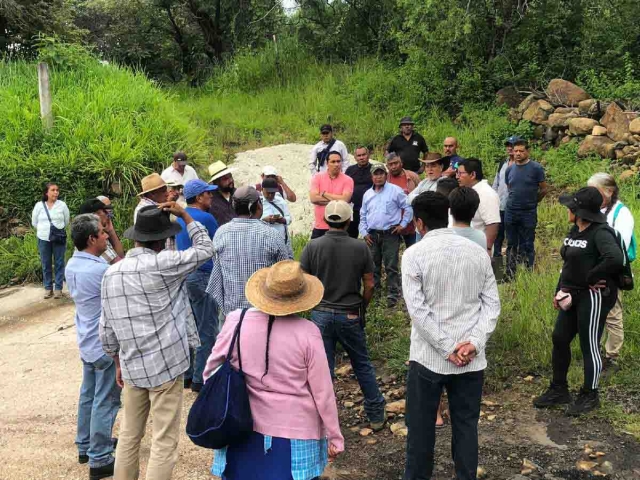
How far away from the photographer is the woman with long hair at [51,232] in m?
8.14

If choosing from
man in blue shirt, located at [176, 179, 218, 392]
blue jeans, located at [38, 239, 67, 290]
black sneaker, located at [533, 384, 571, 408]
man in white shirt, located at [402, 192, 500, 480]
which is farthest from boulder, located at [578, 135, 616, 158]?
blue jeans, located at [38, 239, 67, 290]

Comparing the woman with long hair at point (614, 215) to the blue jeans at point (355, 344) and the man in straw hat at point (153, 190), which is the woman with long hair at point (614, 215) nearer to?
the blue jeans at point (355, 344)

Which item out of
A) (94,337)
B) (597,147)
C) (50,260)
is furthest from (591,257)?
(50,260)

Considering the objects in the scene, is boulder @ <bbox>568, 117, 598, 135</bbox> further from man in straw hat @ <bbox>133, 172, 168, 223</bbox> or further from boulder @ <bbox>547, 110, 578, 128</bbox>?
man in straw hat @ <bbox>133, 172, 168, 223</bbox>

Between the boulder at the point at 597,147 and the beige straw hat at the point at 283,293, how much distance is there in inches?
331

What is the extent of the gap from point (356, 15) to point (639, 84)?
8.36 metres

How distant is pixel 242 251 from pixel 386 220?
2.49 meters

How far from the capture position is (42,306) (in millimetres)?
8203

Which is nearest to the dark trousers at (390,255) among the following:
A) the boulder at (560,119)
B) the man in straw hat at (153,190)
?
the man in straw hat at (153,190)

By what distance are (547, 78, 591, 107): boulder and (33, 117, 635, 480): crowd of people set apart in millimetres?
6726

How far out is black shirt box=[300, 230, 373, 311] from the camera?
4258 mm

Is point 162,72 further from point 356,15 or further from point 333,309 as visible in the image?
point 333,309

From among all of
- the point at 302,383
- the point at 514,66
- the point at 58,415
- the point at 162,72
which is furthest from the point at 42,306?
the point at 162,72

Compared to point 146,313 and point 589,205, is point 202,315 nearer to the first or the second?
point 146,313
